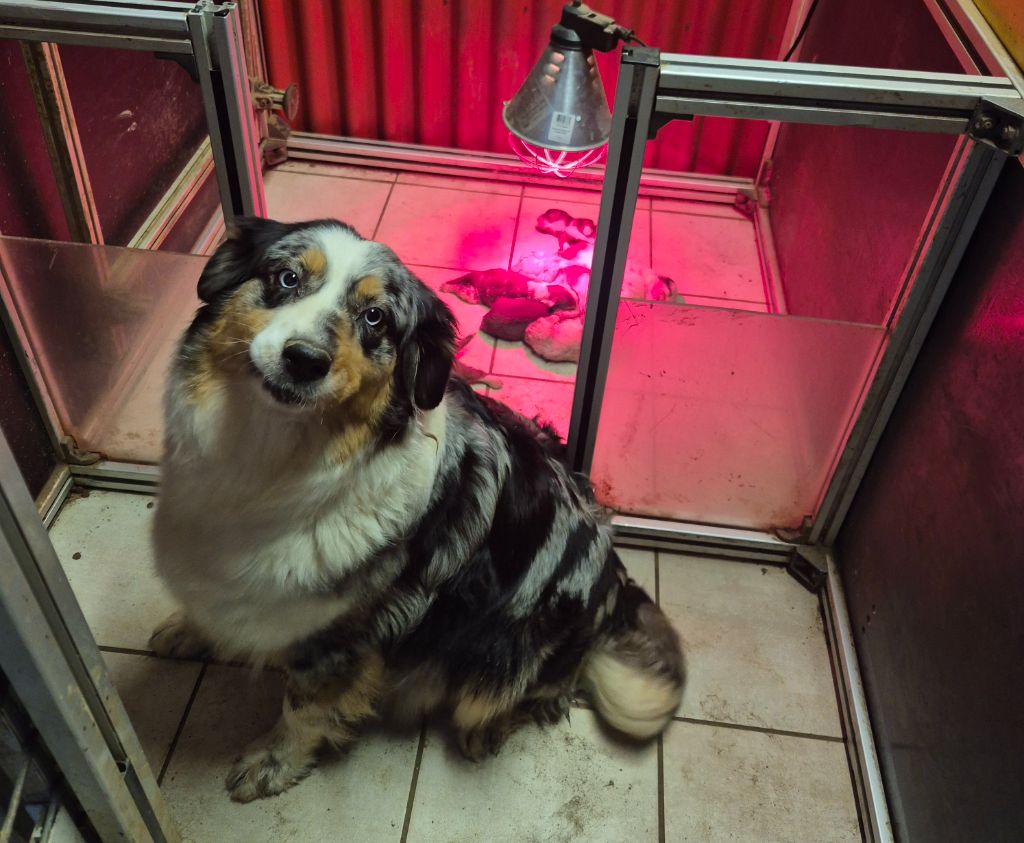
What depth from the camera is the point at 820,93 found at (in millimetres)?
1484

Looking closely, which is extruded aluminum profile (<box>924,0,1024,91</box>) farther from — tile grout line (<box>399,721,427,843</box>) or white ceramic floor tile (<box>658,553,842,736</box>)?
tile grout line (<box>399,721,427,843</box>)

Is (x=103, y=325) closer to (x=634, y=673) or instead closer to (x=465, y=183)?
(x=634, y=673)

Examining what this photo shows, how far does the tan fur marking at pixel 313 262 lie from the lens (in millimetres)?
1324

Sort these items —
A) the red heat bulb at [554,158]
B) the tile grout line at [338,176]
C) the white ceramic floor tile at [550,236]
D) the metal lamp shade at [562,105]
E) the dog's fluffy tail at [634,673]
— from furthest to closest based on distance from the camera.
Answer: the tile grout line at [338,176] → the white ceramic floor tile at [550,236] → the red heat bulb at [554,158] → the metal lamp shade at [562,105] → the dog's fluffy tail at [634,673]

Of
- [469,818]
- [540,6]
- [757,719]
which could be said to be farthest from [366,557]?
[540,6]

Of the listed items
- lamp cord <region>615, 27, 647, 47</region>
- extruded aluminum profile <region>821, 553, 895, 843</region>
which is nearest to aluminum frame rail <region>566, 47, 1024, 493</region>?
lamp cord <region>615, 27, 647, 47</region>

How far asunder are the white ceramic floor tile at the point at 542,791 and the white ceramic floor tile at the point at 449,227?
1.82m

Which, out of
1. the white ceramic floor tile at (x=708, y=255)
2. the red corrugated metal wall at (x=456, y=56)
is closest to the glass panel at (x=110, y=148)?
the red corrugated metal wall at (x=456, y=56)

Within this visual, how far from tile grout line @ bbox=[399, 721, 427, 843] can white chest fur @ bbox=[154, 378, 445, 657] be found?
0.50 m

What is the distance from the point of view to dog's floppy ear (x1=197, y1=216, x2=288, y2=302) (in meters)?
1.38

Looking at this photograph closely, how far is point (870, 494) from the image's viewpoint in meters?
2.11

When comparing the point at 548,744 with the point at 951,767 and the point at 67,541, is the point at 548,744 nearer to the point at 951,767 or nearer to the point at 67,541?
the point at 951,767

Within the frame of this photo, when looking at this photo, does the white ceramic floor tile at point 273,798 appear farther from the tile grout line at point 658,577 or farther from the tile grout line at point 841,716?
the tile grout line at point 841,716

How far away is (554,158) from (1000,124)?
2.16 m
